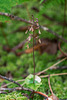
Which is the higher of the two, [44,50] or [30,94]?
[44,50]

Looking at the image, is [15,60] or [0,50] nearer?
[15,60]

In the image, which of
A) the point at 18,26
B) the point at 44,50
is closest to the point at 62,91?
the point at 44,50

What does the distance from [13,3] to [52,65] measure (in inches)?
39.1

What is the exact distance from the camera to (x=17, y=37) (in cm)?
284

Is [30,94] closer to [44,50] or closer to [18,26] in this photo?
[44,50]

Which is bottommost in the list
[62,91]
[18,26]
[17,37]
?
[62,91]

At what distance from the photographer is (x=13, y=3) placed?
54.2 inches

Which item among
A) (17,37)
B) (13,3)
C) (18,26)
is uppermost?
(13,3)

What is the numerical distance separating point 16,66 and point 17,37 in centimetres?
88

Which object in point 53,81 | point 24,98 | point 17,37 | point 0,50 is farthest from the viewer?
point 17,37

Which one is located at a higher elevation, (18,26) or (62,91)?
(18,26)

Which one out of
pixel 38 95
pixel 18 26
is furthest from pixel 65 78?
pixel 18 26

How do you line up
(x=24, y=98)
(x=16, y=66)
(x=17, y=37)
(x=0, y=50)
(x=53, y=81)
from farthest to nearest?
(x=17, y=37) < (x=0, y=50) < (x=16, y=66) < (x=53, y=81) < (x=24, y=98)

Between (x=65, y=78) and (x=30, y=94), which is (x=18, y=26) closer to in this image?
(x=65, y=78)
